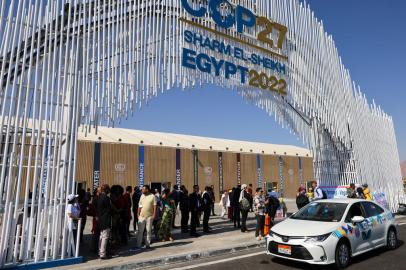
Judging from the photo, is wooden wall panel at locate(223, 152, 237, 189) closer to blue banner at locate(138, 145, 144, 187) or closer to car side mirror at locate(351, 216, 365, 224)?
blue banner at locate(138, 145, 144, 187)

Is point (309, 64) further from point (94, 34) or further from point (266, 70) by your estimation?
point (94, 34)

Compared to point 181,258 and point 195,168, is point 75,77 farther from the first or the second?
point 195,168

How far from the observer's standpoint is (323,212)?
800 cm

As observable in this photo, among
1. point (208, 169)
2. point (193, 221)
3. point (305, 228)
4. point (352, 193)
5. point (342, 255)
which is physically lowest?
point (342, 255)

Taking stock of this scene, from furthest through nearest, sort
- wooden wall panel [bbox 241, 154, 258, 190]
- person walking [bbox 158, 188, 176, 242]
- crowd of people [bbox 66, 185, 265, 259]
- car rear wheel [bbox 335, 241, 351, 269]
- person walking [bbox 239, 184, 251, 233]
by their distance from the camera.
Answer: wooden wall panel [bbox 241, 154, 258, 190] < person walking [bbox 239, 184, 251, 233] < person walking [bbox 158, 188, 176, 242] < crowd of people [bbox 66, 185, 265, 259] < car rear wheel [bbox 335, 241, 351, 269]

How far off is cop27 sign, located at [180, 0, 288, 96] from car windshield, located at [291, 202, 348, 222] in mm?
5344

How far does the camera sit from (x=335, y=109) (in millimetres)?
16125

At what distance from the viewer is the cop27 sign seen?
11047mm

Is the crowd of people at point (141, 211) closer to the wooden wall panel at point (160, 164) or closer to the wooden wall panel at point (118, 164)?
the wooden wall panel at point (118, 164)

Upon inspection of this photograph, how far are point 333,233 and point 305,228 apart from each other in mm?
543

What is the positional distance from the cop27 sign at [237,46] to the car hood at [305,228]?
5.58 m

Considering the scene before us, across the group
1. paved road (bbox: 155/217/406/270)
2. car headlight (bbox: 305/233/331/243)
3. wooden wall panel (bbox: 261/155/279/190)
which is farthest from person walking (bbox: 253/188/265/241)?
wooden wall panel (bbox: 261/155/279/190)

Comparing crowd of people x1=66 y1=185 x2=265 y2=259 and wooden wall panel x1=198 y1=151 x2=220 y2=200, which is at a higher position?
wooden wall panel x1=198 y1=151 x2=220 y2=200

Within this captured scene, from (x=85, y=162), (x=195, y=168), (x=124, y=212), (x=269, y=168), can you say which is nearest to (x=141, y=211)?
(x=124, y=212)
